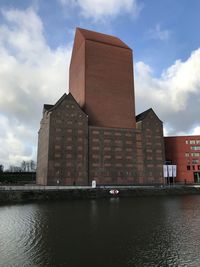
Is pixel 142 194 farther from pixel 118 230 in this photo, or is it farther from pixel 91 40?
pixel 91 40

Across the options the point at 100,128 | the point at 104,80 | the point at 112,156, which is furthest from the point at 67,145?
the point at 104,80

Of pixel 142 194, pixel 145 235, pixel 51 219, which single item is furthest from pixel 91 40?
pixel 145 235

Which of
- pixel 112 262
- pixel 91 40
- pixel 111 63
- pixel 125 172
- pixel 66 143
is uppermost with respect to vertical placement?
pixel 91 40

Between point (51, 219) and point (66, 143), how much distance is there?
46.8 metres

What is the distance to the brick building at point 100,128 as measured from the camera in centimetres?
7788

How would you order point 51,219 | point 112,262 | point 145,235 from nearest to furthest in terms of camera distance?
1. point 112,262
2. point 145,235
3. point 51,219

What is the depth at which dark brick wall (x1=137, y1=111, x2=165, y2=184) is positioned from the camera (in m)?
86.3

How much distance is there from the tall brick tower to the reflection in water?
182ft

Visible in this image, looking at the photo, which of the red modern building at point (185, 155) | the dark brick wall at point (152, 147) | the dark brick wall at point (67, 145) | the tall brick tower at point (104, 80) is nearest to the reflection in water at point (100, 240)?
the dark brick wall at point (67, 145)

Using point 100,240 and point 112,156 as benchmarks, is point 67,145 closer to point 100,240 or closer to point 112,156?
point 112,156

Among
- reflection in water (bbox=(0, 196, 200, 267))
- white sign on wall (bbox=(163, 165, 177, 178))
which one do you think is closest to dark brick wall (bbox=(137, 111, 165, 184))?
white sign on wall (bbox=(163, 165, 177, 178))

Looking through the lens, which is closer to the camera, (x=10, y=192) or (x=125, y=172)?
(x=10, y=192)

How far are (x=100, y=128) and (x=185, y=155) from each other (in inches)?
1500

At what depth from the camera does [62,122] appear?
79.6 m
